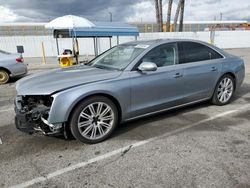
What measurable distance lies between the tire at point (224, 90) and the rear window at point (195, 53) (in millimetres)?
532

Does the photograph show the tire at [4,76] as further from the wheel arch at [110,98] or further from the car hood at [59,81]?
the wheel arch at [110,98]

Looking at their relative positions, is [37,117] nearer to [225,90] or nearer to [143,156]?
[143,156]

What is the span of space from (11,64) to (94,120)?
Result: 6.55 metres

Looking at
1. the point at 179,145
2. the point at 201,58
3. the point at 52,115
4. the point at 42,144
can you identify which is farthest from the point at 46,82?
the point at 201,58

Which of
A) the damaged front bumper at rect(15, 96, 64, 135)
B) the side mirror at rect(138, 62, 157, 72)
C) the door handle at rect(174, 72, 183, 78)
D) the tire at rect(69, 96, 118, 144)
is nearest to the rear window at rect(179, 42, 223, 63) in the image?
the door handle at rect(174, 72, 183, 78)

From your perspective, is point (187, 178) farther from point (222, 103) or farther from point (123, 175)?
point (222, 103)

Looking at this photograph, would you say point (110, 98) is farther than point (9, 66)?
No

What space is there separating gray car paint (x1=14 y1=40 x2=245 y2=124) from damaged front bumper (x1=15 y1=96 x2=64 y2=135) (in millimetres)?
105

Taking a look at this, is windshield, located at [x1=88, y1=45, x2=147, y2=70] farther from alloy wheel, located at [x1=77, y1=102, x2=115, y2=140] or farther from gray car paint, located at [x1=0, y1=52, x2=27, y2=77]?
gray car paint, located at [x1=0, y1=52, x2=27, y2=77]

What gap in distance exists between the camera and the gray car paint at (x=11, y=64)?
8.52 meters

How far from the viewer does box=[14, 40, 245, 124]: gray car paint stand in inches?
125

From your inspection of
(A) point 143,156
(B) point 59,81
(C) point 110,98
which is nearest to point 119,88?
(C) point 110,98

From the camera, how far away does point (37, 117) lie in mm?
3195

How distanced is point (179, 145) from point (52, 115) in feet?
6.04
